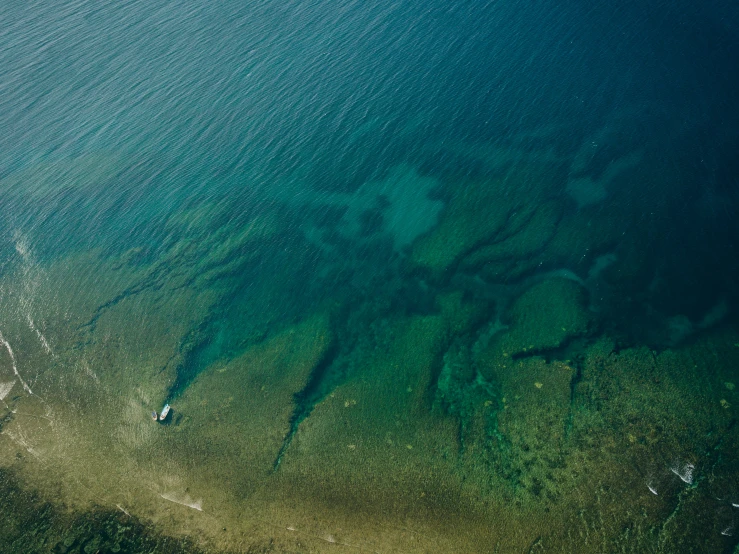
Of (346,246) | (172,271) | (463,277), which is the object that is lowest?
(463,277)

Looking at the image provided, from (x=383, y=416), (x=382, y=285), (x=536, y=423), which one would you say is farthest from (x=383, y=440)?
(x=382, y=285)

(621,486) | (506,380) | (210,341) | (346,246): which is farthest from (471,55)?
(621,486)

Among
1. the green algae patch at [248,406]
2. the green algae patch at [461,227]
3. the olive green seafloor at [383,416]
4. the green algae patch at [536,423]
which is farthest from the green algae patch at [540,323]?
the green algae patch at [248,406]

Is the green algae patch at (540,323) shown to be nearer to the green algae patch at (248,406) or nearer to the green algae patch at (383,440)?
the green algae patch at (383,440)

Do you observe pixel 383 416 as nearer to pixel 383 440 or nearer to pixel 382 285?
pixel 383 440

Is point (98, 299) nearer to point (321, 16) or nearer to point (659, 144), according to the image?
point (321, 16)

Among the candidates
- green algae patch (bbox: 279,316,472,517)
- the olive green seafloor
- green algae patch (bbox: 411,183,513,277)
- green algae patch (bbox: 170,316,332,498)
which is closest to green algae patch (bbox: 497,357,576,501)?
the olive green seafloor

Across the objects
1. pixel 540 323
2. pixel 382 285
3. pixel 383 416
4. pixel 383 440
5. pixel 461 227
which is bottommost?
pixel 540 323
